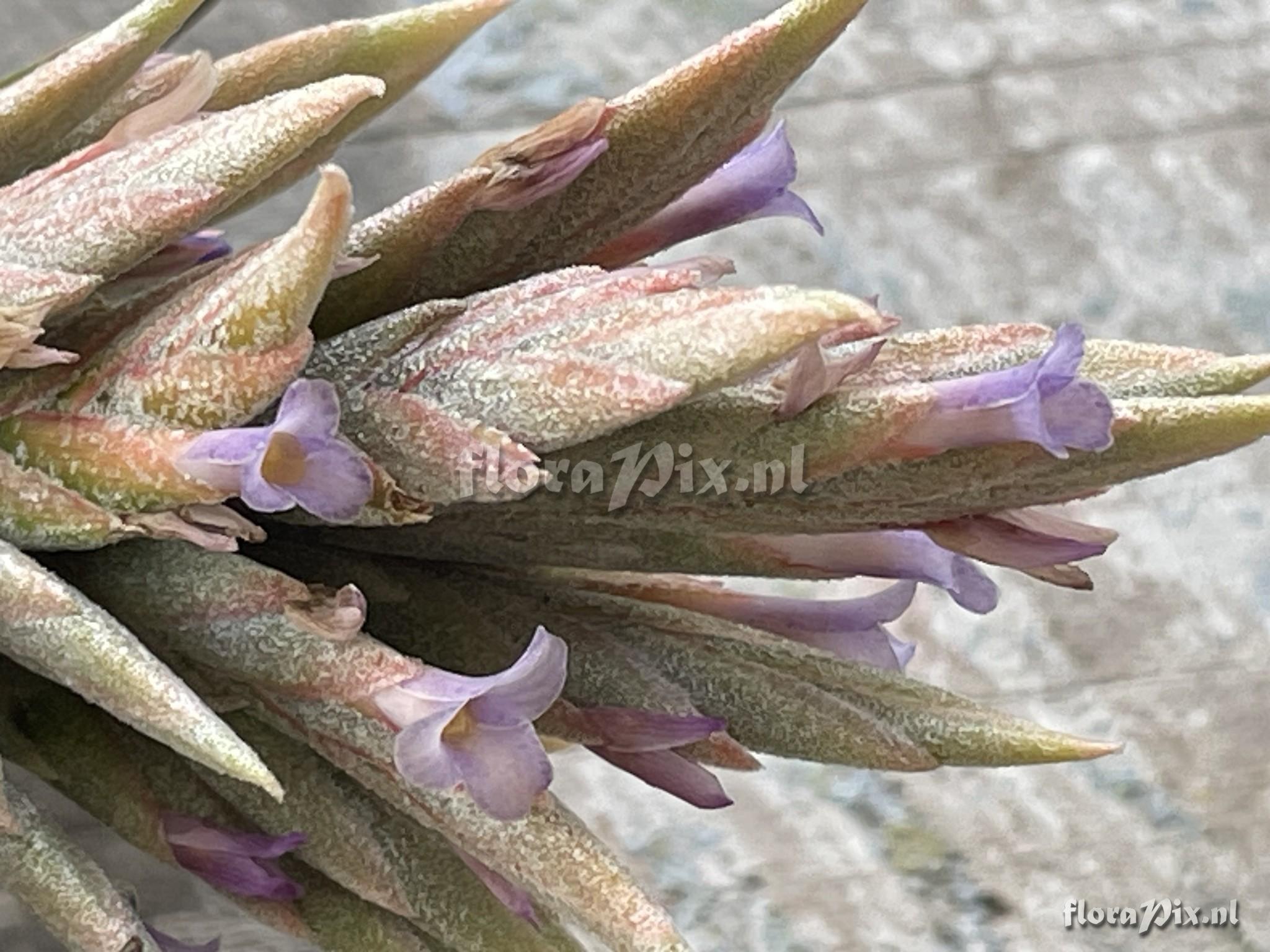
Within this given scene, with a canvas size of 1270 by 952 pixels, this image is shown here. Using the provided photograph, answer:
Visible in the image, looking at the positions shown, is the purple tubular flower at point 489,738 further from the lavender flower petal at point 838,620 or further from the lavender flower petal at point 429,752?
the lavender flower petal at point 838,620

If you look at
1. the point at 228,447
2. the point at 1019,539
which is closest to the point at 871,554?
the point at 1019,539

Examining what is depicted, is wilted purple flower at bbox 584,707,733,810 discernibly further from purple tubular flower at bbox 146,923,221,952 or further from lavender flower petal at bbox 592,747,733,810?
purple tubular flower at bbox 146,923,221,952

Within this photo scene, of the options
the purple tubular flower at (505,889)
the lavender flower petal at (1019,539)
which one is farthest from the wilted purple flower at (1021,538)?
the purple tubular flower at (505,889)

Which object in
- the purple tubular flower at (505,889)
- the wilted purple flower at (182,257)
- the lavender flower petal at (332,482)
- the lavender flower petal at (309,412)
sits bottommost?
the purple tubular flower at (505,889)

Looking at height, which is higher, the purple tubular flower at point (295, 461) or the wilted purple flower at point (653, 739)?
the purple tubular flower at point (295, 461)

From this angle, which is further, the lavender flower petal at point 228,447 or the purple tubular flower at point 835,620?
the purple tubular flower at point 835,620

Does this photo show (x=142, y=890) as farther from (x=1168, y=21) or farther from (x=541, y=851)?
(x=1168, y=21)

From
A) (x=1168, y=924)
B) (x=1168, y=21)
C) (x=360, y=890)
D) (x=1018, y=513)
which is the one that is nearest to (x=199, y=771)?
(x=360, y=890)

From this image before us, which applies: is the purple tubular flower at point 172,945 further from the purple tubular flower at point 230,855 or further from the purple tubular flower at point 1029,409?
the purple tubular flower at point 1029,409

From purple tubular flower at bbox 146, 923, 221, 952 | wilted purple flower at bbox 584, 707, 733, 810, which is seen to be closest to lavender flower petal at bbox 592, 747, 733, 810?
wilted purple flower at bbox 584, 707, 733, 810
